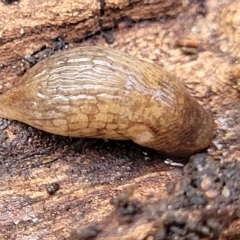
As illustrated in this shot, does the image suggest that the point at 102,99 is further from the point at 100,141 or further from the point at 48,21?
the point at 48,21

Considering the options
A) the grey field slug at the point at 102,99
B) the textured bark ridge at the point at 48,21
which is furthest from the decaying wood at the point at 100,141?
the grey field slug at the point at 102,99

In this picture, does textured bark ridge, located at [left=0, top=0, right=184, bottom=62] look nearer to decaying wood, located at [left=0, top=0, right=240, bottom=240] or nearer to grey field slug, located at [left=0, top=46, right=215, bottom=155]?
decaying wood, located at [left=0, top=0, right=240, bottom=240]

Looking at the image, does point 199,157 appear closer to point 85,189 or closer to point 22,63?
point 85,189

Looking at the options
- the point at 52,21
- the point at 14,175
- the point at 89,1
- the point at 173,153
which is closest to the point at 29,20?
the point at 52,21

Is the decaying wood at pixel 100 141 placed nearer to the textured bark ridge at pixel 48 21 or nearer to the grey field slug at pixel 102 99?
the textured bark ridge at pixel 48 21

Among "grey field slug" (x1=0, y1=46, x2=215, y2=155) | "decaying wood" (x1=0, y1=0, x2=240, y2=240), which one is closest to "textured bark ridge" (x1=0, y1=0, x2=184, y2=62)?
"decaying wood" (x1=0, y1=0, x2=240, y2=240)

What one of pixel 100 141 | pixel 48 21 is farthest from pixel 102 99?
pixel 48 21
